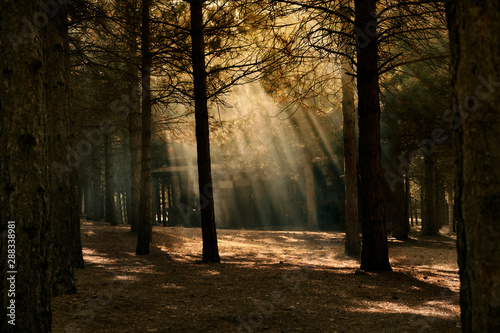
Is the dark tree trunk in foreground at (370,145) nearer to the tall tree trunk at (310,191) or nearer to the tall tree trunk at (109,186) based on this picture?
the tall tree trunk at (310,191)

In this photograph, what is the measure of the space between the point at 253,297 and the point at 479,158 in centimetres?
425

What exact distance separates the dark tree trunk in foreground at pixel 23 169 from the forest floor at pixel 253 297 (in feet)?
4.32

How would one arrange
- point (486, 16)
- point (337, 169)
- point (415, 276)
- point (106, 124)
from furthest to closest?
point (337, 169), point (106, 124), point (415, 276), point (486, 16)

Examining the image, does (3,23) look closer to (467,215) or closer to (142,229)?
(467,215)

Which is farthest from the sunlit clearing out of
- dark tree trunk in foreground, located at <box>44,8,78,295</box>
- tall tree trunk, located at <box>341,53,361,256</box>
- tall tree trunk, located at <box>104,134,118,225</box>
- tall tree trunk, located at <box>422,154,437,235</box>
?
dark tree trunk in foreground, located at <box>44,8,78,295</box>

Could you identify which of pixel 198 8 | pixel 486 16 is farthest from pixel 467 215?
pixel 198 8

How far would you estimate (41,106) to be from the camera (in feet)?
10.3

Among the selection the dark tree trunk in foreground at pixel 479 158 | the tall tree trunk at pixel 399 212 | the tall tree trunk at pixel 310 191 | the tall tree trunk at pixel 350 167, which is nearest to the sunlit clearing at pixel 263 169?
the tall tree trunk at pixel 310 191

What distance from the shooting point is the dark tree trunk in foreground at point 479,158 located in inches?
89.3

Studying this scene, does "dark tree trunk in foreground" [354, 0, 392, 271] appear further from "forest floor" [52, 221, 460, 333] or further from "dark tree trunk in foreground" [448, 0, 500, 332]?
"dark tree trunk in foreground" [448, 0, 500, 332]

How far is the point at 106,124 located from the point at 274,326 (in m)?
14.8

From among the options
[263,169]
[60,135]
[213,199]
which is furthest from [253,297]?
[263,169]

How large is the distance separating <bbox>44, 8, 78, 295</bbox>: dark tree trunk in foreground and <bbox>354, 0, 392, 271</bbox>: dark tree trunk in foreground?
516 cm

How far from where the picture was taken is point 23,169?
3.00m
